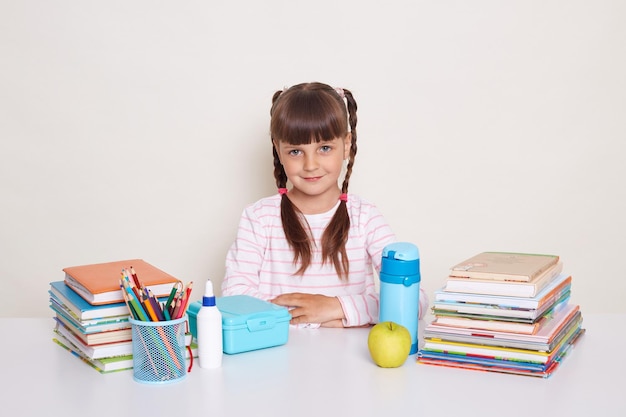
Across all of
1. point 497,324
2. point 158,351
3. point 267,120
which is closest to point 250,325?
point 158,351

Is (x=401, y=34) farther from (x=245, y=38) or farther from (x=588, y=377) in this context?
(x=588, y=377)

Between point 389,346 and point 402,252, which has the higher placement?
point 402,252

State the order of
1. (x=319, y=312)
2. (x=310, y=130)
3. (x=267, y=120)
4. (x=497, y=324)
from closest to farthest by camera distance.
Answer: (x=497, y=324), (x=319, y=312), (x=310, y=130), (x=267, y=120)

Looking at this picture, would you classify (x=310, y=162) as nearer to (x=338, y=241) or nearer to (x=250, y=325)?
(x=338, y=241)

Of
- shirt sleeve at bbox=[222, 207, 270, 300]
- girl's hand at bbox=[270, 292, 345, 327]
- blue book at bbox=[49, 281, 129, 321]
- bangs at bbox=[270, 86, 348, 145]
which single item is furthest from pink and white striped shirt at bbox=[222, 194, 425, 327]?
blue book at bbox=[49, 281, 129, 321]

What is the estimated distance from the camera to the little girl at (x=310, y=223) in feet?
6.72

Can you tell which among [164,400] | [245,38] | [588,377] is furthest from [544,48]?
[164,400]

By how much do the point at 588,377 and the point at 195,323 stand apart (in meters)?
0.80

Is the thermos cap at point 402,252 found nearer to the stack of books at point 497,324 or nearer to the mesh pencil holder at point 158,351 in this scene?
the stack of books at point 497,324

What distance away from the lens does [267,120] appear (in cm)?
276

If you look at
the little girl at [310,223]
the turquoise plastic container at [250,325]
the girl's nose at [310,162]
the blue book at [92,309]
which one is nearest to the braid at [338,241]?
the little girl at [310,223]

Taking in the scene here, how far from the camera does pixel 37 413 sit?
3.91 feet

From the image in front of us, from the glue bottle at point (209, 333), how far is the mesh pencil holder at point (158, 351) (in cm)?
6

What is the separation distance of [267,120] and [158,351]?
1.56 meters
